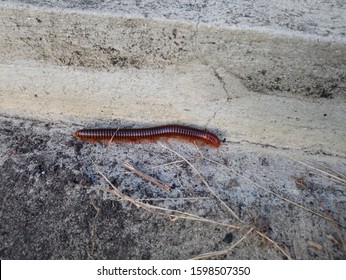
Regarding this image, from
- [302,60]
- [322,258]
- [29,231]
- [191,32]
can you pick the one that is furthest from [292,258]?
[29,231]

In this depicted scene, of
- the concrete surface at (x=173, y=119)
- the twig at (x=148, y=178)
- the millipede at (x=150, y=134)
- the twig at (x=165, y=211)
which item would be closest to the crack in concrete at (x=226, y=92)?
the concrete surface at (x=173, y=119)

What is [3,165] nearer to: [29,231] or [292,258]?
[29,231]

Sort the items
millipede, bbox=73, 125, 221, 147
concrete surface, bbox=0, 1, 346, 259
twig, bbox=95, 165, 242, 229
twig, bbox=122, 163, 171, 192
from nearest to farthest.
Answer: concrete surface, bbox=0, 1, 346, 259 → twig, bbox=95, 165, 242, 229 → twig, bbox=122, 163, 171, 192 → millipede, bbox=73, 125, 221, 147

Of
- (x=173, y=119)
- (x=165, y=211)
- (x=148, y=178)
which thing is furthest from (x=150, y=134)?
(x=165, y=211)

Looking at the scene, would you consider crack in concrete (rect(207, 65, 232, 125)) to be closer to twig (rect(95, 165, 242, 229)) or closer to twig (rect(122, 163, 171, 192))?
twig (rect(122, 163, 171, 192))

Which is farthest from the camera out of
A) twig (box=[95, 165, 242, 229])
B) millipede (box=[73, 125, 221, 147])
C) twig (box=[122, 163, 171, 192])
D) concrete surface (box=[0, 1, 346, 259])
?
millipede (box=[73, 125, 221, 147])

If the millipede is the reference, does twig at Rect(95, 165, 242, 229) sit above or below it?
below

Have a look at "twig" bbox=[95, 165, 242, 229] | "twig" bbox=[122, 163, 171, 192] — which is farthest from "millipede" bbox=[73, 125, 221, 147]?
"twig" bbox=[95, 165, 242, 229]
